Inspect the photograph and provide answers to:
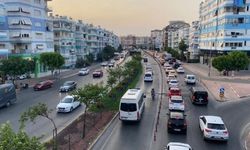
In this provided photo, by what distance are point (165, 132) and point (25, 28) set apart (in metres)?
45.3

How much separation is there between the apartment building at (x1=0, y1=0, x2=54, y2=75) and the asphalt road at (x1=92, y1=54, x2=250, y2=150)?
36.7 metres

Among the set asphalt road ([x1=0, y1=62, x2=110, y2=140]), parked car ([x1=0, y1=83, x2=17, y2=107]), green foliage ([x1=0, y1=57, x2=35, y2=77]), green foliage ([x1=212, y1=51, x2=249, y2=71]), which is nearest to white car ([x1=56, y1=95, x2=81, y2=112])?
asphalt road ([x1=0, y1=62, x2=110, y2=140])

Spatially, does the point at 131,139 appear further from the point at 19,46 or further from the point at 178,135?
the point at 19,46

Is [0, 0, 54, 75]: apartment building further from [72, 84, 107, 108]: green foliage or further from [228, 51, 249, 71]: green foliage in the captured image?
[228, 51, 249, 71]: green foliage

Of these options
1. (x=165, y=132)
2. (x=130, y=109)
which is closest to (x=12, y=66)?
(x=130, y=109)

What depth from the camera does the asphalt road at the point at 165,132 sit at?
1958 centimetres

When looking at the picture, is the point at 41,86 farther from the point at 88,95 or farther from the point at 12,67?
the point at 88,95

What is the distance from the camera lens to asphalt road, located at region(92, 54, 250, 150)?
19.6 metres

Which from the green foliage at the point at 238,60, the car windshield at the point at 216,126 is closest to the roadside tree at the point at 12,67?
the car windshield at the point at 216,126

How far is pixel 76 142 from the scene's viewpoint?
19672 millimetres

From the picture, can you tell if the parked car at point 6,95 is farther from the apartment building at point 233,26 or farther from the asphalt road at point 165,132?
the apartment building at point 233,26

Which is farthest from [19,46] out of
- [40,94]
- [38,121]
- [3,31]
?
[38,121]

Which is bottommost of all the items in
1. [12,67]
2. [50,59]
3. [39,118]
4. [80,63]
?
[39,118]

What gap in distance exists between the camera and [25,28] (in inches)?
2276
